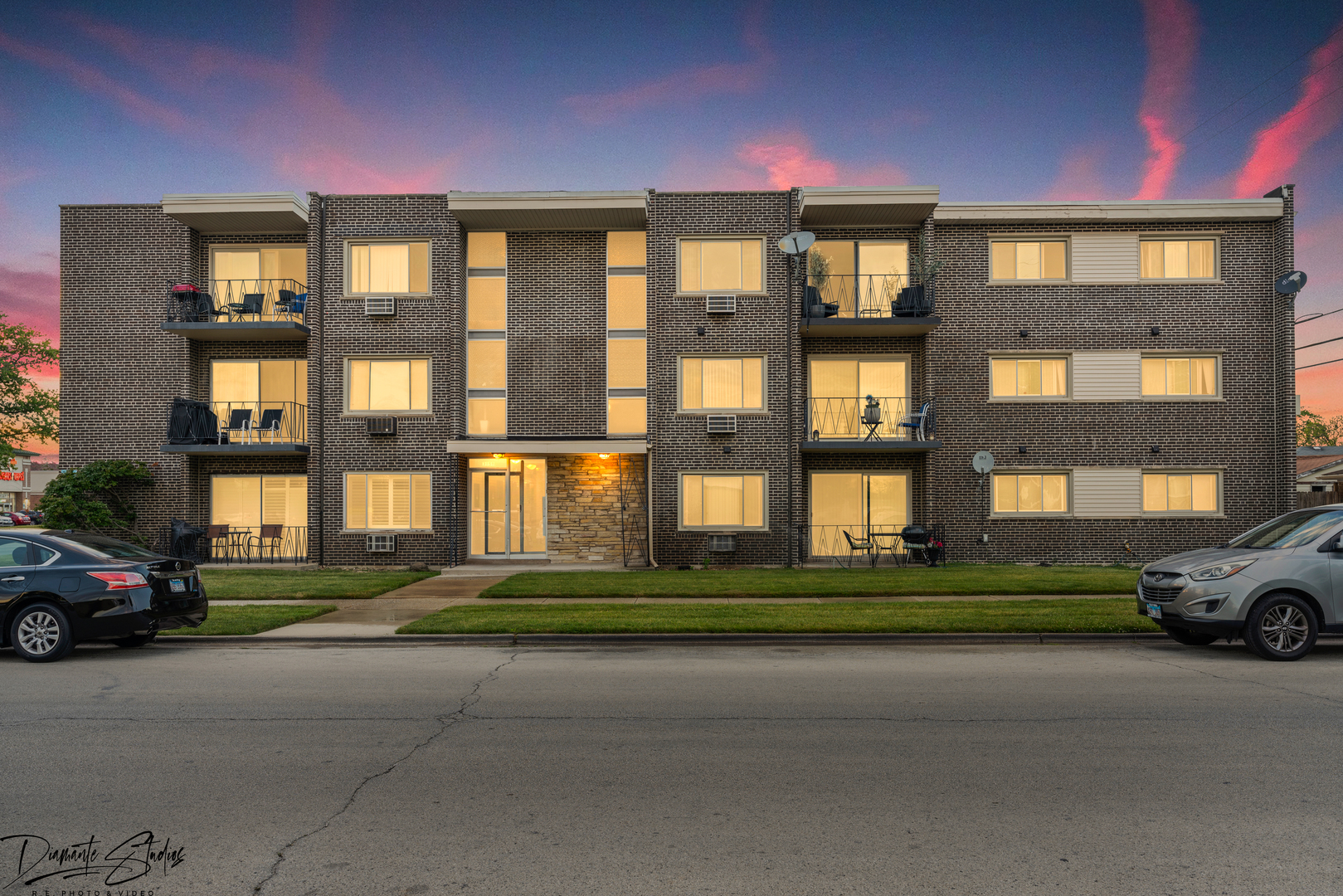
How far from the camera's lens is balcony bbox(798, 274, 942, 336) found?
20109mm

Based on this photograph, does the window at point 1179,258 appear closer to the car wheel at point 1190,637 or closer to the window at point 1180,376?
the window at point 1180,376

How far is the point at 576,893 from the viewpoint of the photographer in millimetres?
3541

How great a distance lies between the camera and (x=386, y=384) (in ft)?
69.3

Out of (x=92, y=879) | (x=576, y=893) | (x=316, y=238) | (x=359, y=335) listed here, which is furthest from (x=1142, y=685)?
(x=316, y=238)

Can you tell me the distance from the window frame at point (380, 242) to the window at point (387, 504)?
4842 mm

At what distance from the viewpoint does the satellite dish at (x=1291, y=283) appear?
799 inches

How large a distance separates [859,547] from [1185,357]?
33.9 feet

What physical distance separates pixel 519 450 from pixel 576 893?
16.6 meters

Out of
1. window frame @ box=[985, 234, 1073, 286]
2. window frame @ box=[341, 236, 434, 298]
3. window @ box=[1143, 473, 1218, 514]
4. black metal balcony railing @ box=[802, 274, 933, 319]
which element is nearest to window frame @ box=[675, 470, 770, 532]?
black metal balcony railing @ box=[802, 274, 933, 319]

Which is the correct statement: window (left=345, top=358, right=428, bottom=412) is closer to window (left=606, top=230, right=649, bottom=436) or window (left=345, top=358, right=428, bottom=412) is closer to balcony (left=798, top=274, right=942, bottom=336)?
window (left=606, top=230, right=649, bottom=436)

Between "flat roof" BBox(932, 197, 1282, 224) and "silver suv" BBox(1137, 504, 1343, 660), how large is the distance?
1371cm

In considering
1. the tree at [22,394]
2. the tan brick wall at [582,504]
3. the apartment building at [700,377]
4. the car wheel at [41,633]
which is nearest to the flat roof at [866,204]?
the apartment building at [700,377]

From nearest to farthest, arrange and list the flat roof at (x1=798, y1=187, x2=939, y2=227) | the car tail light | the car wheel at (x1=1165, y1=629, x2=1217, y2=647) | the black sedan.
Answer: the black sedan → the car tail light → the car wheel at (x1=1165, y1=629, x2=1217, y2=647) → the flat roof at (x1=798, y1=187, x2=939, y2=227)

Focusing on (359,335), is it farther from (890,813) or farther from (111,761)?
(890,813)
